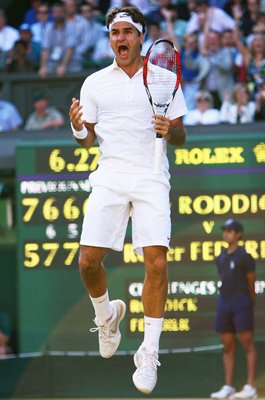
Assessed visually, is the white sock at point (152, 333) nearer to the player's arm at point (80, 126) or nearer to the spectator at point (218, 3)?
the player's arm at point (80, 126)

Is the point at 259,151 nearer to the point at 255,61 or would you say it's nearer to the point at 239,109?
the point at 239,109

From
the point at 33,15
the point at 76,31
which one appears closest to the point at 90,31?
the point at 76,31

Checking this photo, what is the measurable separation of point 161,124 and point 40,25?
363 inches

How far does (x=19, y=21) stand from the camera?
1891cm

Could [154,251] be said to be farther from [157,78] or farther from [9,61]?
[9,61]

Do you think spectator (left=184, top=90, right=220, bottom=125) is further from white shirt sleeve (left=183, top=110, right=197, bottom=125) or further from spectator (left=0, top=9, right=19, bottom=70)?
spectator (left=0, top=9, right=19, bottom=70)

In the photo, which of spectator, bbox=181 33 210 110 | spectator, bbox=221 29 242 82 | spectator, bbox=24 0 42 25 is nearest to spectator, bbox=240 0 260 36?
spectator, bbox=221 29 242 82

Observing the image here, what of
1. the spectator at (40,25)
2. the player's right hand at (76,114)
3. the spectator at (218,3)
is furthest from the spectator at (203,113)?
the player's right hand at (76,114)

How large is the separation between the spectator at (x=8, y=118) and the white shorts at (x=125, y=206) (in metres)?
6.85

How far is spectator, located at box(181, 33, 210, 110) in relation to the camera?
50.7 ft

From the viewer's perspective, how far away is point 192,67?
15625 mm

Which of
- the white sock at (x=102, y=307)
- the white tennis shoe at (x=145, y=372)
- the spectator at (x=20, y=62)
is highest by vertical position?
the spectator at (x=20, y=62)

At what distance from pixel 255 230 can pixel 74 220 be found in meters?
1.71

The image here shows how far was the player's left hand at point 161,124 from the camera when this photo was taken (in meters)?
8.07
